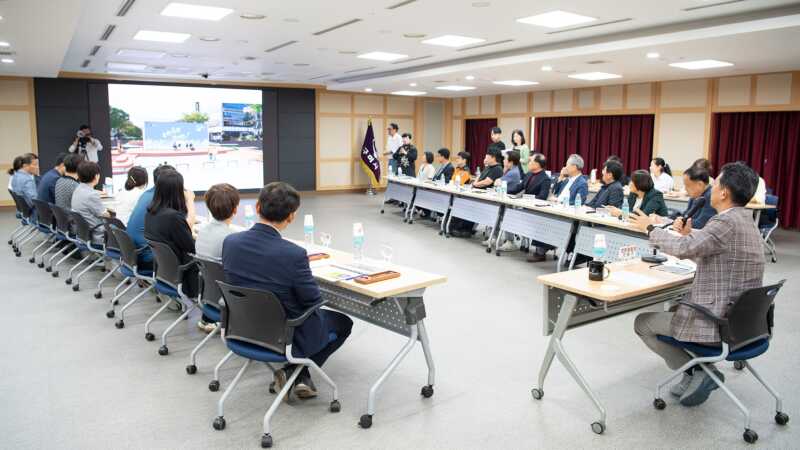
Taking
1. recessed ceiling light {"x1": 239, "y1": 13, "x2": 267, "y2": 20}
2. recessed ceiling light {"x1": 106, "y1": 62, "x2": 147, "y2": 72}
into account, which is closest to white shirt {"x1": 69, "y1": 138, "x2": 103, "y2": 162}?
recessed ceiling light {"x1": 106, "y1": 62, "x2": 147, "y2": 72}

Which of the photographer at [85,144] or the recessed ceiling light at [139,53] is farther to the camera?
the photographer at [85,144]

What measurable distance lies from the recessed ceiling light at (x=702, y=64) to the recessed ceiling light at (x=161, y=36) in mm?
6523

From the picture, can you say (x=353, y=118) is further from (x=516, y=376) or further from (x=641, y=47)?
(x=516, y=376)

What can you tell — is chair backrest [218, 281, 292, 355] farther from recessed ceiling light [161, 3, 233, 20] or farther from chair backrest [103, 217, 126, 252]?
recessed ceiling light [161, 3, 233, 20]

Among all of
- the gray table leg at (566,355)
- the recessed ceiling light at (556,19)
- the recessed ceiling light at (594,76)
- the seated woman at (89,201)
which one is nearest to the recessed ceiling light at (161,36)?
the seated woman at (89,201)

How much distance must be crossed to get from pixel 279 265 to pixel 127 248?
7.28 ft

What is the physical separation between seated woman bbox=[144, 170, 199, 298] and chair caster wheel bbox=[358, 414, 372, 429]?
1640mm

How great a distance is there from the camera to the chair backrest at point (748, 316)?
286 centimetres

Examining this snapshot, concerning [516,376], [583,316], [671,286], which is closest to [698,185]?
[671,286]

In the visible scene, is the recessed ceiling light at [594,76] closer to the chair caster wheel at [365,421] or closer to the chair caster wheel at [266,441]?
the chair caster wheel at [365,421]

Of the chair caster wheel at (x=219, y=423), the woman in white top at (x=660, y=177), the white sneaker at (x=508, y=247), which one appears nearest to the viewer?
the chair caster wheel at (x=219, y=423)

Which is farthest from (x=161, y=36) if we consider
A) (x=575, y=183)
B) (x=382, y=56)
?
(x=575, y=183)

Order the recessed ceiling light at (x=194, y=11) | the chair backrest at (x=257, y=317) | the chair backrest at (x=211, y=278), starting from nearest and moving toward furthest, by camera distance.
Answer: the chair backrest at (x=257, y=317) → the chair backrest at (x=211, y=278) → the recessed ceiling light at (x=194, y=11)

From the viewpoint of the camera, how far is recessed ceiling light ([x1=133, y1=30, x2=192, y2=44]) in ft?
23.0
